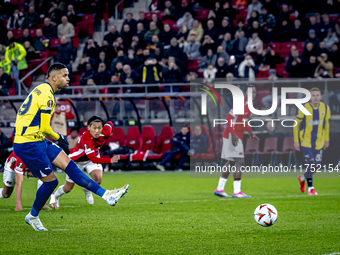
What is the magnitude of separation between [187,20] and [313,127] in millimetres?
11364

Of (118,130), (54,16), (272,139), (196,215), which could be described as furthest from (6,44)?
(196,215)

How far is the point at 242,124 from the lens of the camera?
31.4 feet

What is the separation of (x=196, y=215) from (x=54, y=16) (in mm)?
17446

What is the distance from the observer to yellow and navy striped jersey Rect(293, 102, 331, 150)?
10117 millimetres

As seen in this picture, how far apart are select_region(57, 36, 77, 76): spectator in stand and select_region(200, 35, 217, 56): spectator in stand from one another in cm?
528

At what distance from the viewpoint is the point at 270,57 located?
17.5 m

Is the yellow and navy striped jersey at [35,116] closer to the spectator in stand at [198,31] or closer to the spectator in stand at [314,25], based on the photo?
the spectator in stand at [198,31]

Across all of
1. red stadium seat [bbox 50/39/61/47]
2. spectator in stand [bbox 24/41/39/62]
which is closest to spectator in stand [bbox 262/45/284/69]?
red stadium seat [bbox 50/39/61/47]

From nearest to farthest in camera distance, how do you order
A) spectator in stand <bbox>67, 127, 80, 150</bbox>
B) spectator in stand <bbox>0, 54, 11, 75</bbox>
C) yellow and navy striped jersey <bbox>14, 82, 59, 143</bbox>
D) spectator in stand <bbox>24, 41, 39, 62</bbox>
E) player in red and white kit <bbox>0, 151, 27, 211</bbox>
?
yellow and navy striped jersey <bbox>14, 82, 59, 143</bbox> → player in red and white kit <bbox>0, 151, 27, 211</bbox> → spectator in stand <bbox>67, 127, 80, 150</bbox> → spectator in stand <bbox>0, 54, 11, 75</bbox> → spectator in stand <bbox>24, 41, 39, 62</bbox>

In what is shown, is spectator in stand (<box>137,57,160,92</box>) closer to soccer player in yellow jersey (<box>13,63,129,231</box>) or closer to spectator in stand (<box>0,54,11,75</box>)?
spectator in stand (<box>0,54,11,75</box>)

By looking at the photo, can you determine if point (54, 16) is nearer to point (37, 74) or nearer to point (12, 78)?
point (37, 74)

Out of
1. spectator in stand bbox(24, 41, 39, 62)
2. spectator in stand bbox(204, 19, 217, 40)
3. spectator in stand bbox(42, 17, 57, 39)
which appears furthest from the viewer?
spectator in stand bbox(42, 17, 57, 39)

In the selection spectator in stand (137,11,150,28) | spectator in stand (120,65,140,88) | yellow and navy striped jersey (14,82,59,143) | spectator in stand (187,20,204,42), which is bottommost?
yellow and navy striped jersey (14,82,59,143)

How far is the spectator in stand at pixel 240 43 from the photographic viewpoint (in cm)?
1792
